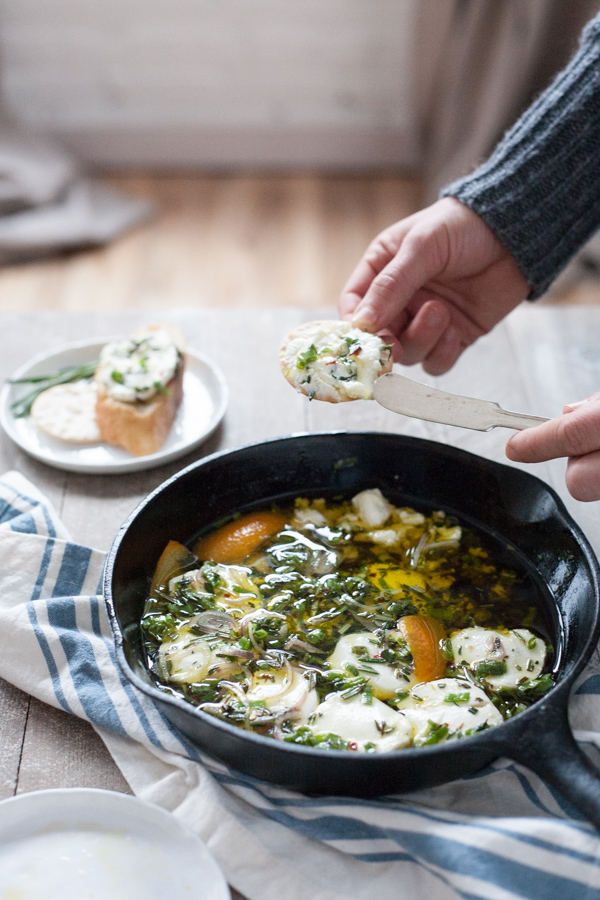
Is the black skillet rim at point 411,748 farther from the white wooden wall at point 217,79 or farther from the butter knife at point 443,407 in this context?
the white wooden wall at point 217,79

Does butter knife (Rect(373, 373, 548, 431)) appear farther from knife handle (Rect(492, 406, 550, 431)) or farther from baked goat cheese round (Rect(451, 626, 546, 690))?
baked goat cheese round (Rect(451, 626, 546, 690))

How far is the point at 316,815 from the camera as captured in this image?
1139 mm

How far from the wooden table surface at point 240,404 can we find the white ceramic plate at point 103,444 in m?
0.04

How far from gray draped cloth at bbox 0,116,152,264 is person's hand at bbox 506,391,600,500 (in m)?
2.87

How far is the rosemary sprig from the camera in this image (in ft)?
6.59

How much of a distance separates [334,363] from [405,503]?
0.33 metres

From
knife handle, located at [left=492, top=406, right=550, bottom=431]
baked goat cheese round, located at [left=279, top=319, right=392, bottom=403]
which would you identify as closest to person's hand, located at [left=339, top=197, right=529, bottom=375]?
baked goat cheese round, located at [left=279, top=319, right=392, bottom=403]

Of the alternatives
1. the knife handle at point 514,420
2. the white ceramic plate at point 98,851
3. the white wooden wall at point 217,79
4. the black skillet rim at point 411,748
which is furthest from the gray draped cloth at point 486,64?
the white ceramic plate at point 98,851

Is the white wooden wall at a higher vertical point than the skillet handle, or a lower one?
higher

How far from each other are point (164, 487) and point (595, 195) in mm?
1172

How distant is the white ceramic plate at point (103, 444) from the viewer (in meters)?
1.83

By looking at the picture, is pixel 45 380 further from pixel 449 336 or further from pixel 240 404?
pixel 449 336

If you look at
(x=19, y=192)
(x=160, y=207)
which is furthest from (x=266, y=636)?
(x=160, y=207)

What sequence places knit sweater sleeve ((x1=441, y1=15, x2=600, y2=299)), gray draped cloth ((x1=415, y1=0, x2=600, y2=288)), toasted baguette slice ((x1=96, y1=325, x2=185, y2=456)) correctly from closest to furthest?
knit sweater sleeve ((x1=441, y1=15, x2=600, y2=299))
toasted baguette slice ((x1=96, y1=325, x2=185, y2=456))
gray draped cloth ((x1=415, y1=0, x2=600, y2=288))
